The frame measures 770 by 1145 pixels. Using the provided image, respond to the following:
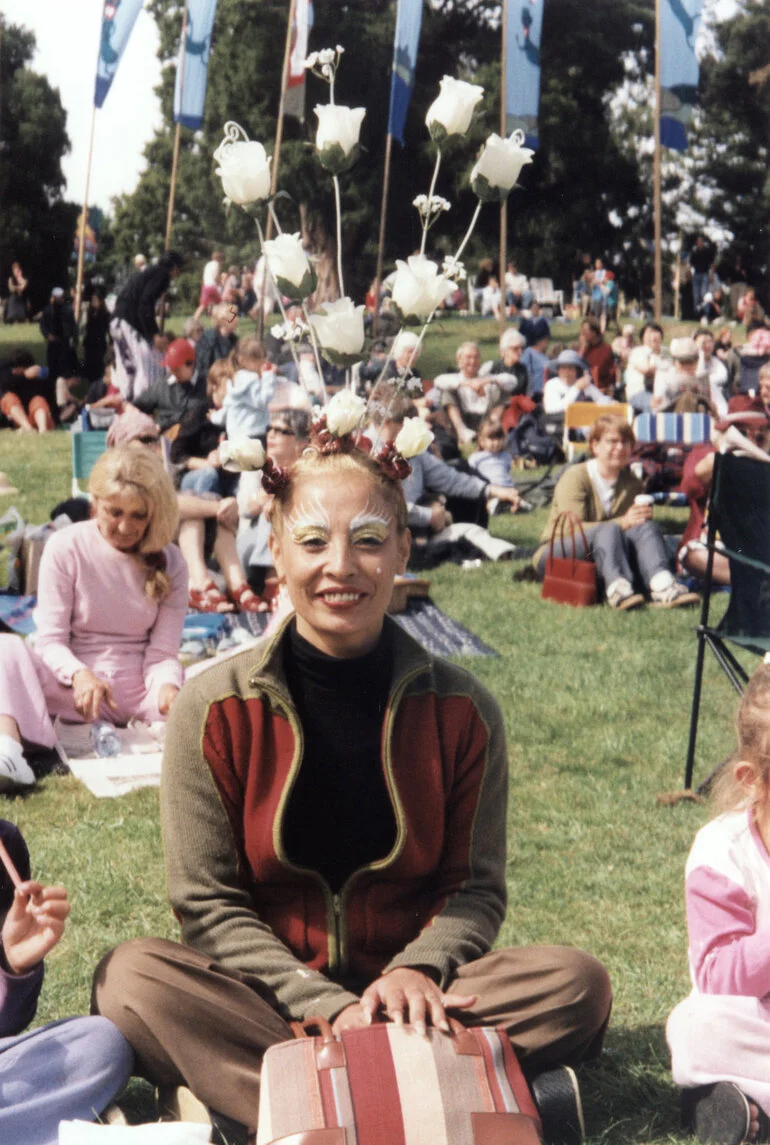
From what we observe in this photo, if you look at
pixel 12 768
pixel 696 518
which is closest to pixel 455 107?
pixel 12 768

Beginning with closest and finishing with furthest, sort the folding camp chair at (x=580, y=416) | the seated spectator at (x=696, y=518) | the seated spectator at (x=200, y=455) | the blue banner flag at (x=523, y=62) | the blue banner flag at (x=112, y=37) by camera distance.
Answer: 1. the seated spectator at (x=696, y=518)
2. the seated spectator at (x=200, y=455)
3. the folding camp chair at (x=580, y=416)
4. the blue banner flag at (x=112, y=37)
5. the blue banner flag at (x=523, y=62)

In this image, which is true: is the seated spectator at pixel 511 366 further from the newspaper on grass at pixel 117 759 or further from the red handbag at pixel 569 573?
the newspaper on grass at pixel 117 759

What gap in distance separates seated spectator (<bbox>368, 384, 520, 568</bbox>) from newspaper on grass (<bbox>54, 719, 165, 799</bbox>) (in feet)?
14.3

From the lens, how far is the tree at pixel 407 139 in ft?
96.9

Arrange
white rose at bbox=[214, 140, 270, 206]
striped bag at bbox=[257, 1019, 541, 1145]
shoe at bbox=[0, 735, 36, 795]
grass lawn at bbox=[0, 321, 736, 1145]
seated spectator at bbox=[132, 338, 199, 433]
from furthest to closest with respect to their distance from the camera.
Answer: seated spectator at bbox=[132, 338, 199, 433] → shoe at bbox=[0, 735, 36, 795] → grass lawn at bbox=[0, 321, 736, 1145] → white rose at bbox=[214, 140, 270, 206] → striped bag at bbox=[257, 1019, 541, 1145]

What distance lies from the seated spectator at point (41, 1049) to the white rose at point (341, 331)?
1.10 meters

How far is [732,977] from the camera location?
9.25 feet

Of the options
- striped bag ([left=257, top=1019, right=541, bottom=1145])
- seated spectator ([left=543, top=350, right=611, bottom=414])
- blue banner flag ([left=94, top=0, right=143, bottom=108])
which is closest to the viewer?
striped bag ([left=257, top=1019, right=541, bottom=1145])

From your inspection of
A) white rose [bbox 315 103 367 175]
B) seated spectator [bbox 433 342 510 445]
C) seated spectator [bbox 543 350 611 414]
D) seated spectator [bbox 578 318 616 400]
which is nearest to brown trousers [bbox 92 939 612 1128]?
white rose [bbox 315 103 367 175]

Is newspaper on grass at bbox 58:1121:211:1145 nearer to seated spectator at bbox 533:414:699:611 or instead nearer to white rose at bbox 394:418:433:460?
white rose at bbox 394:418:433:460

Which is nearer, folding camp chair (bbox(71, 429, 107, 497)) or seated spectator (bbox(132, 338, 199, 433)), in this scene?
folding camp chair (bbox(71, 429, 107, 497))

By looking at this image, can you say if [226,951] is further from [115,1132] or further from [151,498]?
[151,498]

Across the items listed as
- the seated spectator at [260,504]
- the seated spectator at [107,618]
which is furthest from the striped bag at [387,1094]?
the seated spectator at [260,504]

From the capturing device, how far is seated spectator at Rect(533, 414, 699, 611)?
884 centimetres
